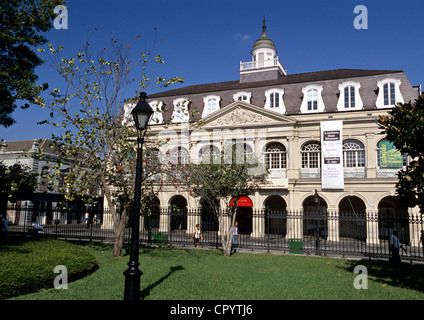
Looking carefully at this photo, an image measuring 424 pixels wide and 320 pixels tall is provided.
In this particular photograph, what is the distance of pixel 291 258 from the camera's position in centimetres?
1473

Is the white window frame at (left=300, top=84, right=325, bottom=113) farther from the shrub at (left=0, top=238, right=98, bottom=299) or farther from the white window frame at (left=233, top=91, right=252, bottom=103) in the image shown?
the shrub at (left=0, top=238, right=98, bottom=299)

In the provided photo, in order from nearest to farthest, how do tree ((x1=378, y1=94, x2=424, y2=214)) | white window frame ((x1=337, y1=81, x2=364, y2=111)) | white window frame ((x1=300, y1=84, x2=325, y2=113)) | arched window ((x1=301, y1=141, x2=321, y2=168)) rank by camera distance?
1. tree ((x1=378, y1=94, x2=424, y2=214))
2. white window frame ((x1=337, y1=81, x2=364, y2=111))
3. white window frame ((x1=300, y1=84, x2=325, y2=113))
4. arched window ((x1=301, y1=141, x2=321, y2=168))

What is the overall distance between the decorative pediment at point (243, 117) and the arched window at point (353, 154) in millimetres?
4741

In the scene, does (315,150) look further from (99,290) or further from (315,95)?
(99,290)

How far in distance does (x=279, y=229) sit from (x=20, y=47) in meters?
19.7

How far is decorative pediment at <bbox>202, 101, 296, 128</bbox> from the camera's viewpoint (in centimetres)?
2795

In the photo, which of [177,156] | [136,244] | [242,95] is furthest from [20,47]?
[242,95]

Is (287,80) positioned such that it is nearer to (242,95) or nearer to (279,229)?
(242,95)

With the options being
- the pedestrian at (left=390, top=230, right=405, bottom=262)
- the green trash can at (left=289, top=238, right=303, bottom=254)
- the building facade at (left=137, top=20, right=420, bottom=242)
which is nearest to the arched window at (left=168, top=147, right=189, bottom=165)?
the building facade at (left=137, top=20, right=420, bottom=242)

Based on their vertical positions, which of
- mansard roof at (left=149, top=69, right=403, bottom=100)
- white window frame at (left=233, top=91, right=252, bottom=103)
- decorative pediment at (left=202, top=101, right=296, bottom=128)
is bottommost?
decorative pediment at (left=202, top=101, right=296, bottom=128)

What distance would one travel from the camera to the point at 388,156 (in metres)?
25.3

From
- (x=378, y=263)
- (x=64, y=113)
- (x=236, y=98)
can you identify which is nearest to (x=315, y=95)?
(x=236, y=98)

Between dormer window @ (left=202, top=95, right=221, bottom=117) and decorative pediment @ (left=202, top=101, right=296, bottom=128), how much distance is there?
1410 mm

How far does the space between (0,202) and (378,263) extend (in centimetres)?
2485
